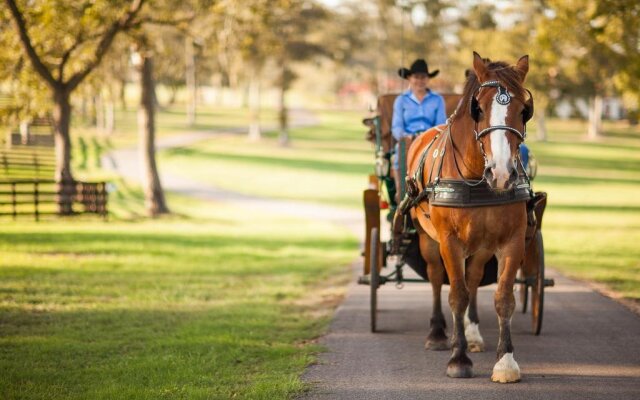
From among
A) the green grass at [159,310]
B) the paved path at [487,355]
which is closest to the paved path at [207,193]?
the green grass at [159,310]

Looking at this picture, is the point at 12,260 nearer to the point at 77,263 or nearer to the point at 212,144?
the point at 77,263

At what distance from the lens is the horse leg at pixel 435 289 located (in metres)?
8.74

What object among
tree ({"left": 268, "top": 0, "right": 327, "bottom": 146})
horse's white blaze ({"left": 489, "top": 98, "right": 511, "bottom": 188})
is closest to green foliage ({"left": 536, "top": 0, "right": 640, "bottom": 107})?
horse's white blaze ({"left": 489, "top": 98, "right": 511, "bottom": 188})

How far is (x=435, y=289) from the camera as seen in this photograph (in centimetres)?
917

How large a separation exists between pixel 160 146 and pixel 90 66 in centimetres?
3545

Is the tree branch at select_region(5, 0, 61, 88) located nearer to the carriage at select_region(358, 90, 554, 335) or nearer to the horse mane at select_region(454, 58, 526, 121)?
the carriage at select_region(358, 90, 554, 335)

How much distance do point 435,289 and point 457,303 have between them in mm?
1367

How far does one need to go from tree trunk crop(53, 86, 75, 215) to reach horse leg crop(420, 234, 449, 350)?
61.3 feet

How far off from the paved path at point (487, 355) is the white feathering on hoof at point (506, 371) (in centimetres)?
9

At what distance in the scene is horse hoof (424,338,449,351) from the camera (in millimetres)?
8703

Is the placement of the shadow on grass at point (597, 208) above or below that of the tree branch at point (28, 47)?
below

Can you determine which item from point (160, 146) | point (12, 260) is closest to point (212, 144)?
point (160, 146)

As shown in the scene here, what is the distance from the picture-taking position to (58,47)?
25.2m

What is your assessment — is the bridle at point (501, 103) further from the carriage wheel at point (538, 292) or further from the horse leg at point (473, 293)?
the carriage wheel at point (538, 292)
